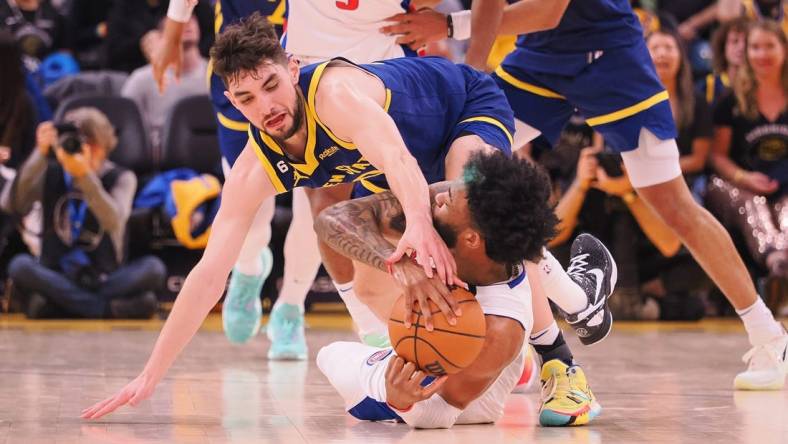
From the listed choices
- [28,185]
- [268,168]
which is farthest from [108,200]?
[268,168]

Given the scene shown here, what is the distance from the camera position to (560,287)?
401 cm

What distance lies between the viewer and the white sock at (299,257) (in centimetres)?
562

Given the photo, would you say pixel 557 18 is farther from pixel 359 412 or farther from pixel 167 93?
pixel 167 93

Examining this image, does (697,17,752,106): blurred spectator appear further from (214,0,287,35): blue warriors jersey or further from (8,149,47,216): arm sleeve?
(8,149,47,216): arm sleeve

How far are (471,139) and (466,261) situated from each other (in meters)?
0.55

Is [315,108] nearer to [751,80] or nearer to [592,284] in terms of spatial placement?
[592,284]

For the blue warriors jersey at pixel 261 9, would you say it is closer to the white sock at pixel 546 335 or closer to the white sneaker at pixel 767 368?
the white sock at pixel 546 335

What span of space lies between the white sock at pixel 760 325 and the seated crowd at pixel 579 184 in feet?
8.33

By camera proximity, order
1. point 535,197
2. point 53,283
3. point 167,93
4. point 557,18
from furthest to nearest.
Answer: point 167,93
point 53,283
point 557,18
point 535,197

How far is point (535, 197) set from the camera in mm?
3314

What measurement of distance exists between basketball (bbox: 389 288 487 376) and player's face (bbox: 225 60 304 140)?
0.63m

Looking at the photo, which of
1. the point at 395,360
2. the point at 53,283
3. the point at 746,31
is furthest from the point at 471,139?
the point at 746,31

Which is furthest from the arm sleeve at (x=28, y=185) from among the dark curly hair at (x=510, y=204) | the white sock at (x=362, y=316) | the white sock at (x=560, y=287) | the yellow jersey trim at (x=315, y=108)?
the dark curly hair at (x=510, y=204)

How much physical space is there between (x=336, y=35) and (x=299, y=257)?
109cm
